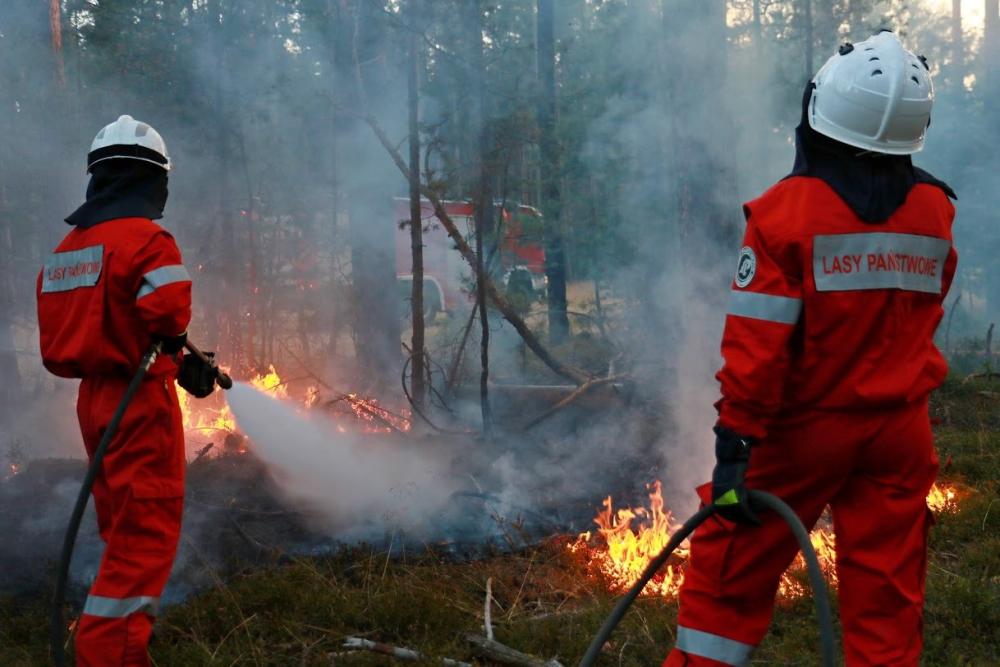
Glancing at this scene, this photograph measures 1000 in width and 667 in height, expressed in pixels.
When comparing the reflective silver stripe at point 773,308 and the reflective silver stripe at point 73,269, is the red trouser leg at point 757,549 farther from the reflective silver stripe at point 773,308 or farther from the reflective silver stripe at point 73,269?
the reflective silver stripe at point 73,269

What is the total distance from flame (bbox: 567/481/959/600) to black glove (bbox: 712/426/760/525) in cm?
192

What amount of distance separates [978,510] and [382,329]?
233 inches

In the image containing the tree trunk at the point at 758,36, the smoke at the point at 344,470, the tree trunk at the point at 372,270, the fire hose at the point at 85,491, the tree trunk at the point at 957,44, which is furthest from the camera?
the tree trunk at the point at 957,44

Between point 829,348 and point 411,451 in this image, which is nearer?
point 829,348

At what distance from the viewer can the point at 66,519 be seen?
537 cm

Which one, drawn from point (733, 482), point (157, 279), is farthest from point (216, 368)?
point (733, 482)

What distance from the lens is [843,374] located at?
2.58 meters

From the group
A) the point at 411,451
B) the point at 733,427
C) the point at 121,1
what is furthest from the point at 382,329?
the point at 733,427

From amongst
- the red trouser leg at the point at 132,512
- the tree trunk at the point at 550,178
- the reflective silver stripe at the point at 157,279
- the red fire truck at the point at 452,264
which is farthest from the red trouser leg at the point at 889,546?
the red fire truck at the point at 452,264

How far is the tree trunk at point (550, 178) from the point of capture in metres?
11.2

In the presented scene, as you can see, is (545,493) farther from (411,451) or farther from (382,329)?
(382,329)

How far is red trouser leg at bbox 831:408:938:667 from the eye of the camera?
2.59 metres

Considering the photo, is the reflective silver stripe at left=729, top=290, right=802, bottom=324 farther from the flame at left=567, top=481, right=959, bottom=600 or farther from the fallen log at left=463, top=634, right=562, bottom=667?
the flame at left=567, top=481, right=959, bottom=600

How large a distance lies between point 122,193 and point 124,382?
31.2 inches
